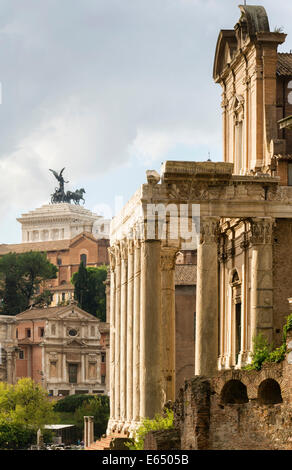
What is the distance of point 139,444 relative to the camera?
122 ft

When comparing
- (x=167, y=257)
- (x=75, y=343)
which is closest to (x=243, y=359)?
(x=167, y=257)

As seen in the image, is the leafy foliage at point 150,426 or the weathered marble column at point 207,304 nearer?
the leafy foliage at point 150,426

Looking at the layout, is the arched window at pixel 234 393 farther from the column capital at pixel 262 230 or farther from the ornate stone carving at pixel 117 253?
the ornate stone carving at pixel 117 253

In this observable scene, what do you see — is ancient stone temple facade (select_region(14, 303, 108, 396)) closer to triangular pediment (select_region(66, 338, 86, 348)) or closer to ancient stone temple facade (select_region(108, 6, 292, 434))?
triangular pediment (select_region(66, 338, 86, 348))

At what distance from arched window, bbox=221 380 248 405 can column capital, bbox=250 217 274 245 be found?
33.8ft

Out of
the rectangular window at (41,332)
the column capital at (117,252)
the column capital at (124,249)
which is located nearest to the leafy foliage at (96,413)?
the rectangular window at (41,332)

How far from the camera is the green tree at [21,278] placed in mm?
121625

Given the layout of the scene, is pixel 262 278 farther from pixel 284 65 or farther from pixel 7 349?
pixel 7 349

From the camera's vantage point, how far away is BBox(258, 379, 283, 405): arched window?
28609 mm

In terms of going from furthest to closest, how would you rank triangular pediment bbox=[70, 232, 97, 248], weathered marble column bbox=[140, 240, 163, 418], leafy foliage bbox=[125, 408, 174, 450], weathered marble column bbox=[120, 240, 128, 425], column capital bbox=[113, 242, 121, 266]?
triangular pediment bbox=[70, 232, 97, 248]
column capital bbox=[113, 242, 121, 266]
weathered marble column bbox=[120, 240, 128, 425]
weathered marble column bbox=[140, 240, 163, 418]
leafy foliage bbox=[125, 408, 174, 450]

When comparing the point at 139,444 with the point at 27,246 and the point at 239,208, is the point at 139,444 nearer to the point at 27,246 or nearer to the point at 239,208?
the point at 239,208

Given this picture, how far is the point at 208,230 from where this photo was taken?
4003cm

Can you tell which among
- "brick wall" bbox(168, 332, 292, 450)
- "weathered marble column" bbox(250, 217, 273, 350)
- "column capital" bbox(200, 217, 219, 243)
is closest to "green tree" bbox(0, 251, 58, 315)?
"weathered marble column" bbox(250, 217, 273, 350)

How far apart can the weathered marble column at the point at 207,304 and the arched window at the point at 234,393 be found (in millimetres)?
8004
